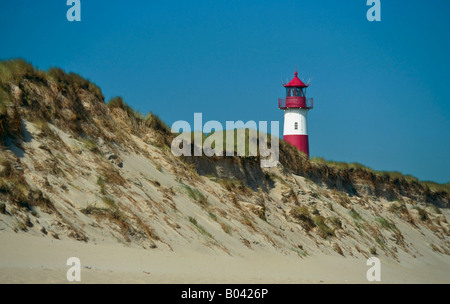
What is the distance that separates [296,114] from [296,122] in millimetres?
540

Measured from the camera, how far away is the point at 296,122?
1528 inches

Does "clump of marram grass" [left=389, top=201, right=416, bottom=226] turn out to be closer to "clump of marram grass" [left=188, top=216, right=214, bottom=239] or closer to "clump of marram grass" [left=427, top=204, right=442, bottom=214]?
"clump of marram grass" [left=427, top=204, right=442, bottom=214]

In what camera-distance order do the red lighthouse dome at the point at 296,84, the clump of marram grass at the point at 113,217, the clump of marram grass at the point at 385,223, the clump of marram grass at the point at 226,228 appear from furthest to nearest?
the red lighthouse dome at the point at 296,84 < the clump of marram grass at the point at 385,223 < the clump of marram grass at the point at 226,228 < the clump of marram grass at the point at 113,217

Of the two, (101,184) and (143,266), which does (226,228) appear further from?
(143,266)

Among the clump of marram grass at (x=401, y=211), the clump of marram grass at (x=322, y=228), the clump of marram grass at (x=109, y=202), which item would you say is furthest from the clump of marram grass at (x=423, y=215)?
the clump of marram grass at (x=109, y=202)

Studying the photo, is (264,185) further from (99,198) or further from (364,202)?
(99,198)

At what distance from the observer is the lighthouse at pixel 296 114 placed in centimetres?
3850

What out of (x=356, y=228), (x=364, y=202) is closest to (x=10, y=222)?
(x=356, y=228)

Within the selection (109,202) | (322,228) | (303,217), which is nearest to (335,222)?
(322,228)

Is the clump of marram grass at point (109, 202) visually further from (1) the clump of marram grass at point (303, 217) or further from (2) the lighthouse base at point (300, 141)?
(2) the lighthouse base at point (300, 141)

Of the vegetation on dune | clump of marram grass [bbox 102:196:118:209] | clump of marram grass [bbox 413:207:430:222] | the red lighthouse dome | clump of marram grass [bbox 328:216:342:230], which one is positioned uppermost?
the red lighthouse dome

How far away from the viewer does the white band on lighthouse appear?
38.7 m

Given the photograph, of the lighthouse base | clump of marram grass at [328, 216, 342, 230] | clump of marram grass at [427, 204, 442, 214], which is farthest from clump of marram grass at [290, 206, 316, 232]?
clump of marram grass at [427, 204, 442, 214]

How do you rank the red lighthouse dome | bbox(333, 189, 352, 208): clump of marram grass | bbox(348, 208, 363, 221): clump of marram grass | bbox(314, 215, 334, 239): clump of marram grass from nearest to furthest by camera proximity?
1. bbox(314, 215, 334, 239): clump of marram grass
2. bbox(348, 208, 363, 221): clump of marram grass
3. bbox(333, 189, 352, 208): clump of marram grass
4. the red lighthouse dome
